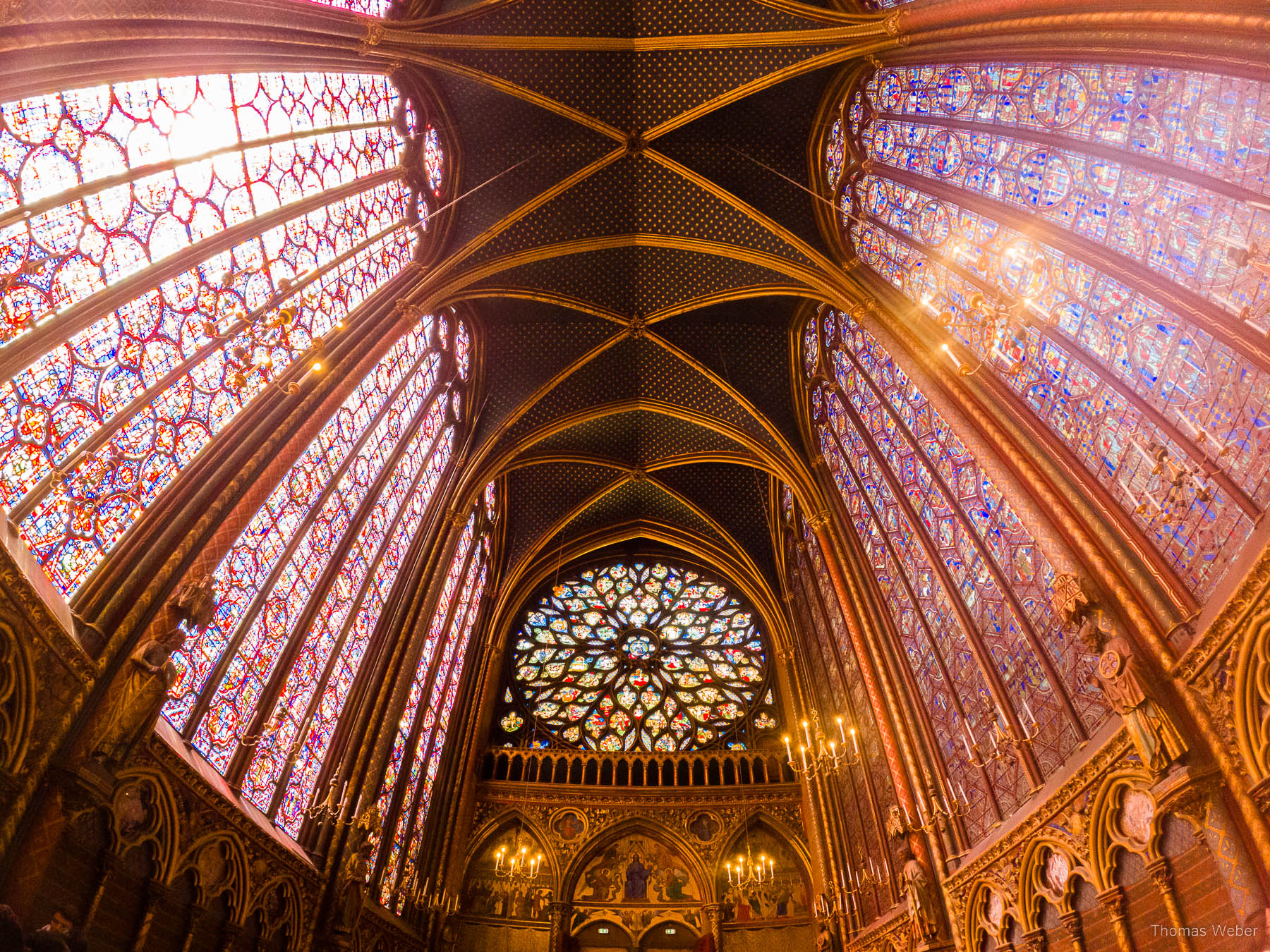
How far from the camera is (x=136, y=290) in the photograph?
25.9ft

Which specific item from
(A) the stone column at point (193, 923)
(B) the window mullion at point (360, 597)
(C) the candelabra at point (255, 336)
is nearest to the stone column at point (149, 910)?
(A) the stone column at point (193, 923)

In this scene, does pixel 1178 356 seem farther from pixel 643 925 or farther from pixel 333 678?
pixel 643 925

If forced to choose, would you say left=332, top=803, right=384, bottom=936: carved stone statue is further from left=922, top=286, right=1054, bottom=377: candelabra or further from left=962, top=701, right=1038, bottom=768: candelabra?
left=922, top=286, right=1054, bottom=377: candelabra

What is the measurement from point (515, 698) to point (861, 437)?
40.4 ft

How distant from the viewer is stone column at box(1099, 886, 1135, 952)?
7.54m

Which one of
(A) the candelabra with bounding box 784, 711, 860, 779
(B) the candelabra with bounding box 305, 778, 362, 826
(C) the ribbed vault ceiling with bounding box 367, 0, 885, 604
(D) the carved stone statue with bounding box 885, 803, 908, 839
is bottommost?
(B) the candelabra with bounding box 305, 778, 362, 826

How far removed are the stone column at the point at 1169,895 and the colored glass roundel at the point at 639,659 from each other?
13.4m

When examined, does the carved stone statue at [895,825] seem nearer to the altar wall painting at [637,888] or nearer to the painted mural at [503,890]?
the altar wall painting at [637,888]

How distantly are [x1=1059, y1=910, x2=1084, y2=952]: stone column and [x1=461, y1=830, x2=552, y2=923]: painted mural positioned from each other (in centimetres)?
1177

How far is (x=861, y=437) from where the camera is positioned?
49.5ft

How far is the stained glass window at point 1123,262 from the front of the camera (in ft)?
22.7

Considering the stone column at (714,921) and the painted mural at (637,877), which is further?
the painted mural at (637,877)

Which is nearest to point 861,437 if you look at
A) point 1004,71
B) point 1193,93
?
point 1004,71

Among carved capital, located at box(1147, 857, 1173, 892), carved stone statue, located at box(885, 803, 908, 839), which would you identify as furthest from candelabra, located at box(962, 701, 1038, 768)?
carved capital, located at box(1147, 857, 1173, 892)
